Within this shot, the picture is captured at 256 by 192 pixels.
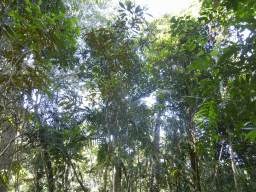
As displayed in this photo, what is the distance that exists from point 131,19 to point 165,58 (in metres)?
1.56

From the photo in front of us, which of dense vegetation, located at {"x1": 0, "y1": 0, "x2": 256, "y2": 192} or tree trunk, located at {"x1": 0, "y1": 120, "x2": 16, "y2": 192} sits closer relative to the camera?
tree trunk, located at {"x1": 0, "y1": 120, "x2": 16, "y2": 192}

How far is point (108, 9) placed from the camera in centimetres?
840

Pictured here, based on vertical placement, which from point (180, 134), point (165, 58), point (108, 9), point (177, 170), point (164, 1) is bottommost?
point (177, 170)

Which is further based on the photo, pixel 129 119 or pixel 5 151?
pixel 129 119

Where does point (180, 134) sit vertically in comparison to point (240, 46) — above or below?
below

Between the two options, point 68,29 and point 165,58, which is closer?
point 68,29

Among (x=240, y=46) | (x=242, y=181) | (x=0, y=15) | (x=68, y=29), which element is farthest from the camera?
(x=242, y=181)

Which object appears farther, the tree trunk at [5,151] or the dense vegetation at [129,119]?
the dense vegetation at [129,119]

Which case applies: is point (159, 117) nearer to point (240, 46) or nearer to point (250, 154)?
point (250, 154)

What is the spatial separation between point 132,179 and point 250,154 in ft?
7.46

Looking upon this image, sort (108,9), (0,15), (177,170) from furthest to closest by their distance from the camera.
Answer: (108,9) < (177,170) < (0,15)

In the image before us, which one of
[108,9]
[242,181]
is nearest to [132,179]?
[242,181]

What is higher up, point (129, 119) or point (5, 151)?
point (129, 119)

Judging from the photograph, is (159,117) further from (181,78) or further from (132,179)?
(132,179)
